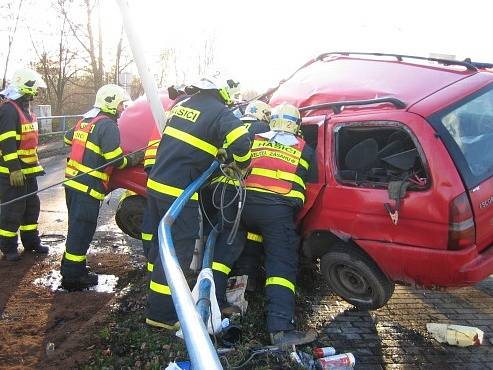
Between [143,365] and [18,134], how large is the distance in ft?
11.0

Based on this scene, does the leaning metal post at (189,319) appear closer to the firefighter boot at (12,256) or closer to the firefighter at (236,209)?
the firefighter at (236,209)

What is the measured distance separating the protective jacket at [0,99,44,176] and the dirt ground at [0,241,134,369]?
3.34 ft

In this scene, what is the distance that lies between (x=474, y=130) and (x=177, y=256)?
2.38 metres

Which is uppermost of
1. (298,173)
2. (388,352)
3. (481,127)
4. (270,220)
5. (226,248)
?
(481,127)

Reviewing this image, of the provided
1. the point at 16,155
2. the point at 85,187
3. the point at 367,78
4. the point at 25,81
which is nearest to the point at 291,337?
the point at 367,78

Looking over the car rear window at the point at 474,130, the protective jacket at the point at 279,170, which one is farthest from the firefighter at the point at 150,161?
the car rear window at the point at 474,130

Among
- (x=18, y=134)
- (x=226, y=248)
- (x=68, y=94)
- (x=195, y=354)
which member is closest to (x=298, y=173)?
(x=226, y=248)

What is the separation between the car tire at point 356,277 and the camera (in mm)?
3744

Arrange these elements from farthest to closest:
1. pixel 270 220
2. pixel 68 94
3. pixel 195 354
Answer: pixel 68 94
pixel 270 220
pixel 195 354

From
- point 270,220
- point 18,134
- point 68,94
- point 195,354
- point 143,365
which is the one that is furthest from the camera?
point 68,94

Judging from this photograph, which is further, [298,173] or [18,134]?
[18,134]

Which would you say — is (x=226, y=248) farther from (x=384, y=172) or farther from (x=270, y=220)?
(x=384, y=172)

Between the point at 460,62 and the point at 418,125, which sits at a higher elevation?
the point at 460,62

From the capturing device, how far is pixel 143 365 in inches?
125
